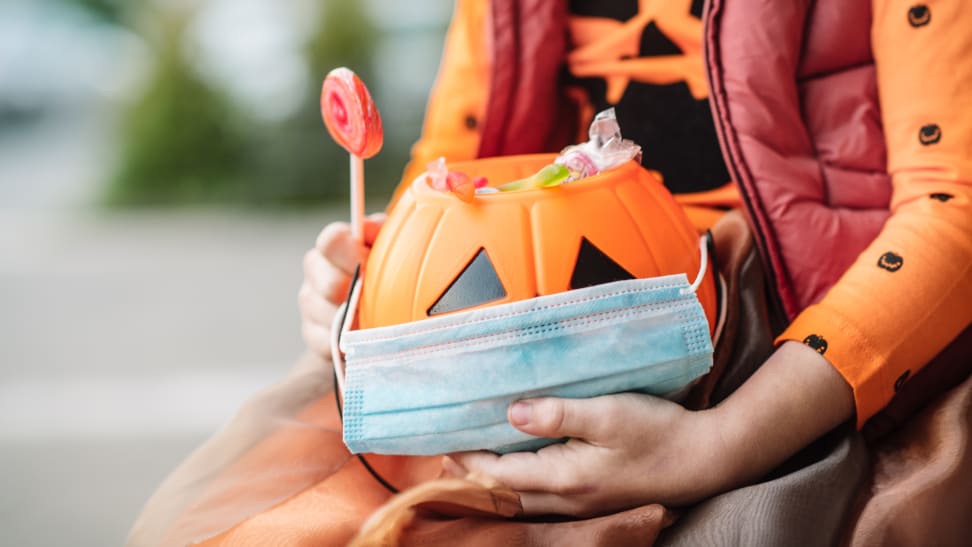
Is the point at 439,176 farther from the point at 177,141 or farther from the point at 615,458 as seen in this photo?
the point at 177,141

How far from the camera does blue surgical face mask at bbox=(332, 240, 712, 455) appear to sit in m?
0.60

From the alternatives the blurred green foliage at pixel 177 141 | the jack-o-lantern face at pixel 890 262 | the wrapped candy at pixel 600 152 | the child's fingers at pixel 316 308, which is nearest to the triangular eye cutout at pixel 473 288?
the wrapped candy at pixel 600 152

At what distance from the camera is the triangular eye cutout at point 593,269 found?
64cm

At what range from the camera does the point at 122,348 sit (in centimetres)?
227

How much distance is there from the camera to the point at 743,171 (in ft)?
2.62

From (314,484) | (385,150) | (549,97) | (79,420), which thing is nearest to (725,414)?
(314,484)

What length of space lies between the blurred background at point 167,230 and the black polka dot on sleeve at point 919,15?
4.47 ft

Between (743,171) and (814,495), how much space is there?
317 millimetres

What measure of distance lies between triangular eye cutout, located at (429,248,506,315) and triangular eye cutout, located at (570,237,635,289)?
0.06 meters

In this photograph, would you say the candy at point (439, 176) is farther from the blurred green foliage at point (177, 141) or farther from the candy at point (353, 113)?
the blurred green foliage at point (177, 141)

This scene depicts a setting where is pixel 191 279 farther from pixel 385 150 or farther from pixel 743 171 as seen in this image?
pixel 743 171

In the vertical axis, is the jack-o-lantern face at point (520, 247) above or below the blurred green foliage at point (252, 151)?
above

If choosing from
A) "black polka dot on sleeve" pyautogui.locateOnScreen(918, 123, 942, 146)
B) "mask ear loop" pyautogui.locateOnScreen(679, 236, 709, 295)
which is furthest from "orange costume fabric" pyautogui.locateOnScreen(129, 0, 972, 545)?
"mask ear loop" pyautogui.locateOnScreen(679, 236, 709, 295)

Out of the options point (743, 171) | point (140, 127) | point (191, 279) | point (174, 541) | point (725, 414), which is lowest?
point (191, 279)
